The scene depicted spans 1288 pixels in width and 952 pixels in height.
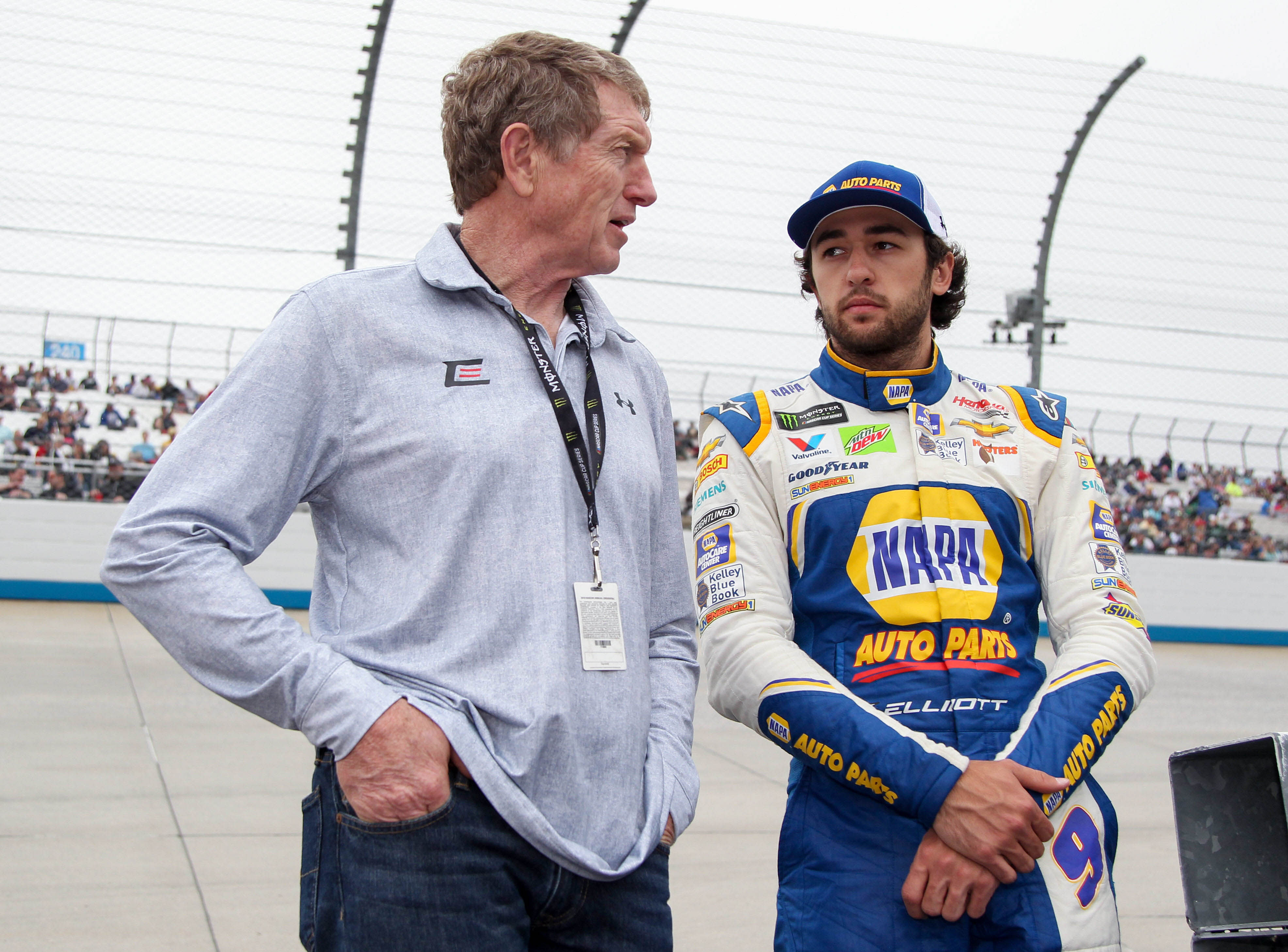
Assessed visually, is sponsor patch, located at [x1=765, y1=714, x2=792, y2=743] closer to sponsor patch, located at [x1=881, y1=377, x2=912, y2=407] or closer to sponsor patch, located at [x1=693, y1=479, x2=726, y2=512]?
sponsor patch, located at [x1=693, y1=479, x2=726, y2=512]

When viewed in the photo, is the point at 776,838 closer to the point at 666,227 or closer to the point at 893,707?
the point at 893,707

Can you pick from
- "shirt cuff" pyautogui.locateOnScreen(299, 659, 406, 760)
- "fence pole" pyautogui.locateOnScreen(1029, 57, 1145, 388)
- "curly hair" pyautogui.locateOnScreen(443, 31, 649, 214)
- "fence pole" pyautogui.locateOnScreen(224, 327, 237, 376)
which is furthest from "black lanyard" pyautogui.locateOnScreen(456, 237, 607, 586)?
"fence pole" pyautogui.locateOnScreen(224, 327, 237, 376)

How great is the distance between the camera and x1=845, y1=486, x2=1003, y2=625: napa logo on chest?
1.72m

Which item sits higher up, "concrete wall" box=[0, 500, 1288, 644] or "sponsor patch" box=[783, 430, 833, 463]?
"sponsor patch" box=[783, 430, 833, 463]

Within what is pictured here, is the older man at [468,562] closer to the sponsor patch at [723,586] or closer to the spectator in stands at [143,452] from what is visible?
the sponsor patch at [723,586]

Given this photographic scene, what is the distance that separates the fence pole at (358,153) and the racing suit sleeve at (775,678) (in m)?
7.65

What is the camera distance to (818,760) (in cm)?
165

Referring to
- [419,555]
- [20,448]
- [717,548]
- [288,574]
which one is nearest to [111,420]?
[20,448]

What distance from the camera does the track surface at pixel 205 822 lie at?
3.06 metres

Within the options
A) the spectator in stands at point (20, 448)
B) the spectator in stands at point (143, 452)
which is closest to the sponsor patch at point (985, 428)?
the spectator in stands at point (143, 452)

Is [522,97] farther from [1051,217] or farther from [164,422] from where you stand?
[164,422]

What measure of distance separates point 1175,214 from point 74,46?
9960 mm

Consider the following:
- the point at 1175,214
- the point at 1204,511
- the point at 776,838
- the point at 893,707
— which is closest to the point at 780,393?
the point at 893,707

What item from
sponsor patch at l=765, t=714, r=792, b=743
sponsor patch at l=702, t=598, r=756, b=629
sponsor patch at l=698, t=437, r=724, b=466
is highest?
sponsor patch at l=698, t=437, r=724, b=466
